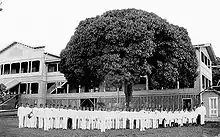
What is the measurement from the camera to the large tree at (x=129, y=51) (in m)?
20.0

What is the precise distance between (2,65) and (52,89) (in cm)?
846

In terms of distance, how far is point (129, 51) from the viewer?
20.1m

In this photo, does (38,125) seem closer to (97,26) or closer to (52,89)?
(97,26)

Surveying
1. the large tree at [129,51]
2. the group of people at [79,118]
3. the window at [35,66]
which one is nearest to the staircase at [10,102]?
the window at [35,66]

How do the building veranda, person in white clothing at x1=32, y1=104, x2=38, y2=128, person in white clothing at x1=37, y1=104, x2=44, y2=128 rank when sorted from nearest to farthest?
person in white clothing at x1=37, y1=104, x2=44, y2=128 < person in white clothing at x1=32, y1=104, x2=38, y2=128 < the building veranda

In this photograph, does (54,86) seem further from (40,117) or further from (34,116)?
(40,117)

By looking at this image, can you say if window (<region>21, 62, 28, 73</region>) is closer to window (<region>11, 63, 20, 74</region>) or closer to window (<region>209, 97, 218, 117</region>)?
window (<region>11, 63, 20, 74</region>)

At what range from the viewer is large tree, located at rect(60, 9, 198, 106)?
2005 cm

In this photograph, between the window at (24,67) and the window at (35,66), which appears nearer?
the window at (35,66)

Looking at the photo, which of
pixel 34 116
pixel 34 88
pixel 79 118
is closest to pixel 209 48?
pixel 79 118

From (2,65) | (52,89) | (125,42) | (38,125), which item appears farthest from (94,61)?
(2,65)

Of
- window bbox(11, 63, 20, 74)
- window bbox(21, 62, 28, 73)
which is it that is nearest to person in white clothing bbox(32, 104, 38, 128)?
window bbox(21, 62, 28, 73)

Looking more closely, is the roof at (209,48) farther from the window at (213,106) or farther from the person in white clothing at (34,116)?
the person in white clothing at (34,116)

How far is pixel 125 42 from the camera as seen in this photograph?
67.4 ft
